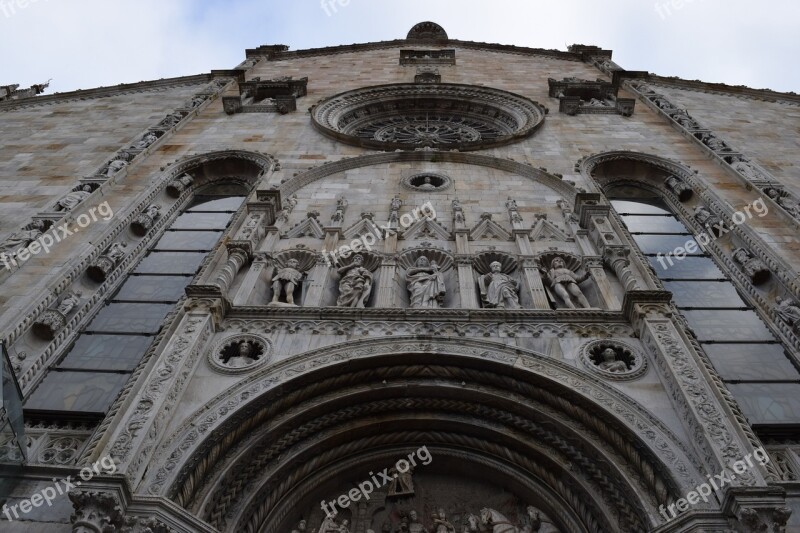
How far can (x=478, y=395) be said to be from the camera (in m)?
7.84

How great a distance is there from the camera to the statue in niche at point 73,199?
39.6 ft

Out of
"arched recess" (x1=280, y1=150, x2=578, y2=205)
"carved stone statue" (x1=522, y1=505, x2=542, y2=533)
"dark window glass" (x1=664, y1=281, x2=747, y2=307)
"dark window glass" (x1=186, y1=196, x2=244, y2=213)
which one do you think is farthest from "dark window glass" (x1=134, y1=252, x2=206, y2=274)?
"dark window glass" (x1=664, y1=281, x2=747, y2=307)

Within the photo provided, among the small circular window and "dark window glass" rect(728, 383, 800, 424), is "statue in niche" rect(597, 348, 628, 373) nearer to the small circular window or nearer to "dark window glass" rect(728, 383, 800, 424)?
"dark window glass" rect(728, 383, 800, 424)

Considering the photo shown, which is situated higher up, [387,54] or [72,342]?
[387,54]

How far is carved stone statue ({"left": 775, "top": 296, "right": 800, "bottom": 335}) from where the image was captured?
30.3ft

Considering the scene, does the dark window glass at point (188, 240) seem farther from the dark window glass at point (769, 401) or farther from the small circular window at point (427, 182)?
the dark window glass at point (769, 401)

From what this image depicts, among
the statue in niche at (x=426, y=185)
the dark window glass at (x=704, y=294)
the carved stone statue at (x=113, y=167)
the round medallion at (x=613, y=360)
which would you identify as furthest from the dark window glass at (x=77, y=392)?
the dark window glass at (x=704, y=294)

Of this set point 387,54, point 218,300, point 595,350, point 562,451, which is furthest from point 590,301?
point 387,54

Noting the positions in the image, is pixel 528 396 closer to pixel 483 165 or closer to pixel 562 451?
pixel 562 451

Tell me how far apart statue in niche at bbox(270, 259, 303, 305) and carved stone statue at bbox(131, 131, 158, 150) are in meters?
7.07

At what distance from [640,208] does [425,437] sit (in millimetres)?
8861

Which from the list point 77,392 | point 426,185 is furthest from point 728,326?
point 77,392

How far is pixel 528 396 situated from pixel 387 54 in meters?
21.1

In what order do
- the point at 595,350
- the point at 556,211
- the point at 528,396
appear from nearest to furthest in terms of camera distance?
the point at 528,396
the point at 595,350
the point at 556,211
